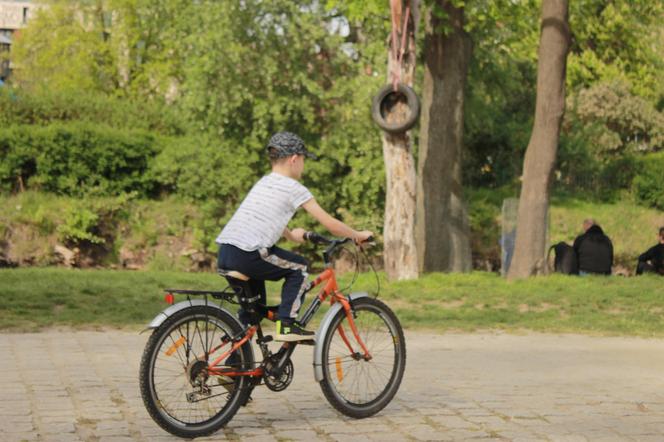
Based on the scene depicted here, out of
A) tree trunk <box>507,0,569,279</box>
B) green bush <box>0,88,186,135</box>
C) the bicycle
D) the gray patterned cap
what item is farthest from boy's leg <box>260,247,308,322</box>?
green bush <box>0,88,186,135</box>

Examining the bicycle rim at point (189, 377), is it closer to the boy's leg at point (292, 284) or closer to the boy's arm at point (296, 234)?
the boy's leg at point (292, 284)

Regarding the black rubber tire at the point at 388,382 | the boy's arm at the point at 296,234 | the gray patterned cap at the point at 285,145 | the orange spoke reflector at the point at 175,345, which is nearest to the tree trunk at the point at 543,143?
the black rubber tire at the point at 388,382

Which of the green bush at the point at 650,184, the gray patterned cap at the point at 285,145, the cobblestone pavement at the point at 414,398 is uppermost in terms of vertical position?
the green bush at the point at 650,184

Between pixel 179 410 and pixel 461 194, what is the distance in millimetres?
17852

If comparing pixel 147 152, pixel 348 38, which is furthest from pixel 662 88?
pixel 147 152

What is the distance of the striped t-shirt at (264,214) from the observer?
24.3 feet

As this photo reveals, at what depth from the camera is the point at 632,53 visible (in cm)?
4409

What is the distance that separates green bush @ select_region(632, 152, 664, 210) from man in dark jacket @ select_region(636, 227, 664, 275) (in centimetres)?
1121

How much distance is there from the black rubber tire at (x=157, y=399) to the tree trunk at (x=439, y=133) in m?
15.9

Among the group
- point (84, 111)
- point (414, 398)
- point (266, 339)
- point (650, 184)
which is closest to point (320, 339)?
point (266, 339)

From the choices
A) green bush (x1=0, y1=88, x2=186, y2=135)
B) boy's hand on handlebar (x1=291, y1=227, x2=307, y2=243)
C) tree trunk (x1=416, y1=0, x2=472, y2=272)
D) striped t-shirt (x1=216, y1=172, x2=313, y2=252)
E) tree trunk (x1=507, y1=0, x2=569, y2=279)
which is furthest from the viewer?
green bush (x1=0, y1=88, x2=186, y2=135)

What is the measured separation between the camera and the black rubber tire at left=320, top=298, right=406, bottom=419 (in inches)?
302

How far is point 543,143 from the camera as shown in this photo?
1989 centimetres

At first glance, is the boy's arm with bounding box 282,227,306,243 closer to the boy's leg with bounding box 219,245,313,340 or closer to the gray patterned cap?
the boy's leg with bounding box 219,245,313,340
